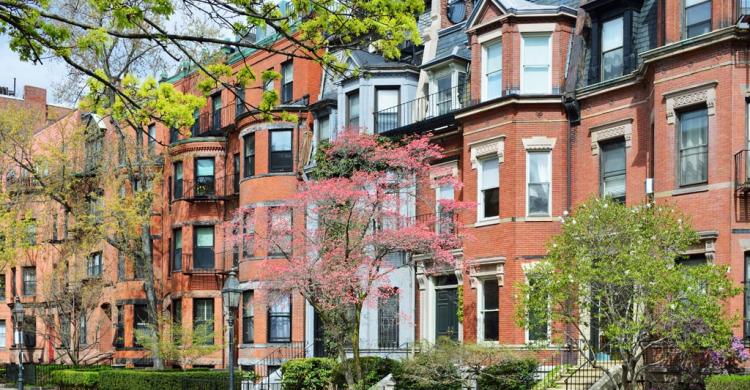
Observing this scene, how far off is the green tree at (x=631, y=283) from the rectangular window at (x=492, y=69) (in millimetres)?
7562

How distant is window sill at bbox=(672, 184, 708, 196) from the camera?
23.9 metres

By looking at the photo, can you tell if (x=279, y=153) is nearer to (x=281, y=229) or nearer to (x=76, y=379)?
(x=281, y=229)

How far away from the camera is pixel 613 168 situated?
28.2 meters

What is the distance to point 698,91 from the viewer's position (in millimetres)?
24250

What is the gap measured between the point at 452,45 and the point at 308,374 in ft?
38.0

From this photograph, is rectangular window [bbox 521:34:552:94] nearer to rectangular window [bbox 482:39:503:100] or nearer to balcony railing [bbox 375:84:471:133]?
rectangular window [bbox 482:39:503:100]

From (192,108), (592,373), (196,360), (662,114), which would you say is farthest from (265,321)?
(192,108)

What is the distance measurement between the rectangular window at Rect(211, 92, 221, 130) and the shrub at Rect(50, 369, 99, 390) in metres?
12.0

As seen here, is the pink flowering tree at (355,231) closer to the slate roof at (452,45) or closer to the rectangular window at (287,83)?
the slate roof at (452,45)

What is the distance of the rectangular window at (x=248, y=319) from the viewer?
4081 centimetres

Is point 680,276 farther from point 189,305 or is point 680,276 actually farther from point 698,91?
point 189,305

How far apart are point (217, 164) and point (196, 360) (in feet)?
27.6

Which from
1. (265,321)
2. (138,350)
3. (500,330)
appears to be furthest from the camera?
(138,350)

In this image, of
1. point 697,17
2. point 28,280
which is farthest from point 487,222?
point 28,280
